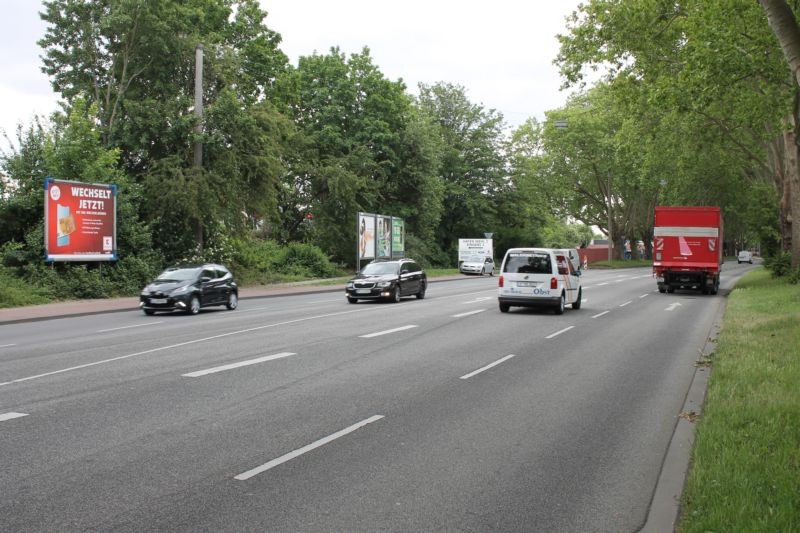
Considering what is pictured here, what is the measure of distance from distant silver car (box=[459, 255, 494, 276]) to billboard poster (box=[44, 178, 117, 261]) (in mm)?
34796

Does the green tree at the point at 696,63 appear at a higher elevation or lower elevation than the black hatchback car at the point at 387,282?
higher

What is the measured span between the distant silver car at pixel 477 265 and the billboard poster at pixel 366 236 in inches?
639

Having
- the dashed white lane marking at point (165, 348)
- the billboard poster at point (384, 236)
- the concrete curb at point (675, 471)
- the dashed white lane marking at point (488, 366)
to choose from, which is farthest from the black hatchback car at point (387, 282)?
the concrete curb at point (675, 471)

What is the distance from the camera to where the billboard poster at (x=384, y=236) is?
145 feet

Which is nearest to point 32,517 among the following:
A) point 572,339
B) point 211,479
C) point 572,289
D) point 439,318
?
point 211,479

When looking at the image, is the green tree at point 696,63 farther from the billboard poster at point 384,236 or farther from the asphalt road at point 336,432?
the billboard poster at point 384,236

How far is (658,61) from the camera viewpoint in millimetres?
25000

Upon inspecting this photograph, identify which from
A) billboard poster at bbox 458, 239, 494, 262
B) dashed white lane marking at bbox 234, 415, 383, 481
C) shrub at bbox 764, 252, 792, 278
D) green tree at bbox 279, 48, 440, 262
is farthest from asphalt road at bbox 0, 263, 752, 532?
billboard poster at bbox 458, 239, 494, 262

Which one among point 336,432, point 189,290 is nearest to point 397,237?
point 189,290

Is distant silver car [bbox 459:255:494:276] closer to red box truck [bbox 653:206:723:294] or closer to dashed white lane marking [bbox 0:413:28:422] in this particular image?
red box truck [bbox 653:206:723:294]

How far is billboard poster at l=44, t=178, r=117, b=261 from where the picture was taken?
24938 millimetres

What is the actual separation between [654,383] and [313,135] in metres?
42.7

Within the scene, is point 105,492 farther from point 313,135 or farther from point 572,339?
point 313,135

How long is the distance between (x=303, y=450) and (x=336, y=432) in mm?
660
